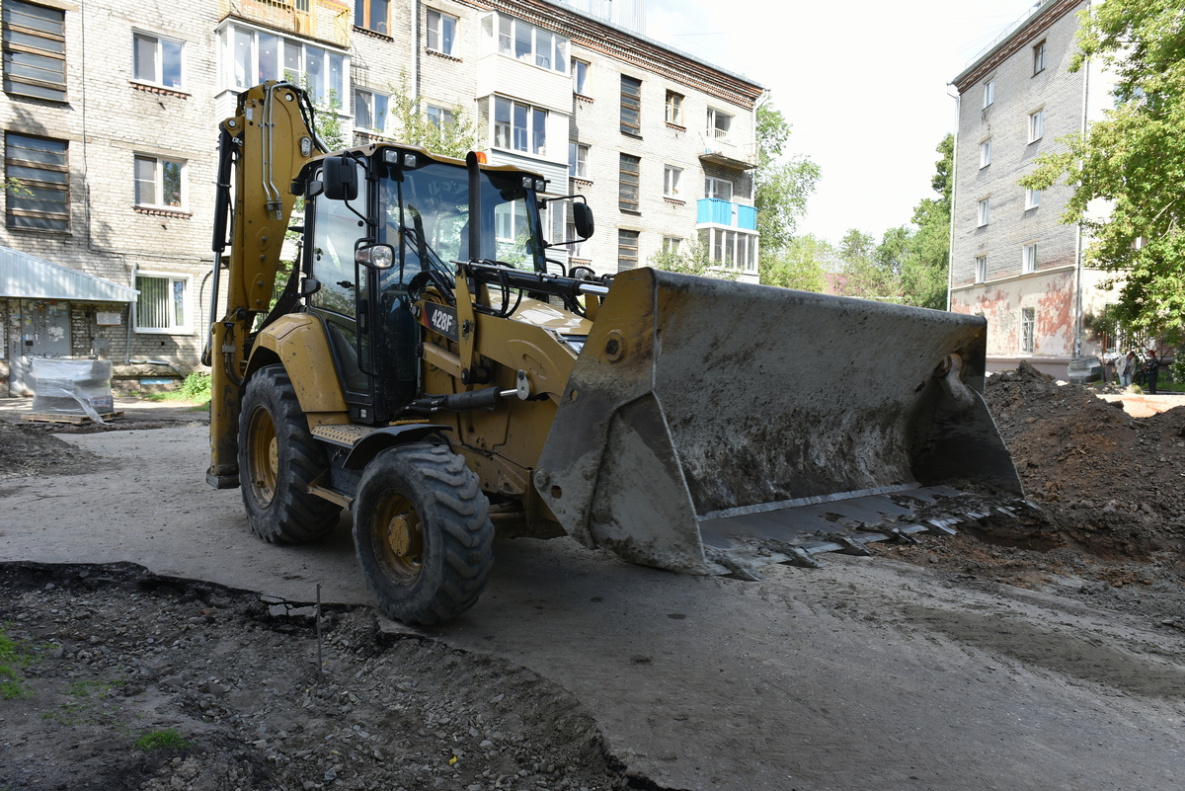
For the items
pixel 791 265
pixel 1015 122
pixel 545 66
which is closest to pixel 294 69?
pixel 545 66

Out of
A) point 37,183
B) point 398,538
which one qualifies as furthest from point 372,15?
point 398,538

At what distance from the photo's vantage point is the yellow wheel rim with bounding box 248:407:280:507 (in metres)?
5.82

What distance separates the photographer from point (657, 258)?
89.6 feet

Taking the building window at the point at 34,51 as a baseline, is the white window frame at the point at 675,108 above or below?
above

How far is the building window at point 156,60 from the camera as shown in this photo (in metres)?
18.3

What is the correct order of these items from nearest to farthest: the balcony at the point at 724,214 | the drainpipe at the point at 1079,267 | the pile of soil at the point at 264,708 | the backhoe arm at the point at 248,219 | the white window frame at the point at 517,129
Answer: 1. the pile of soil at the point at 264,708
2. the backhoe arm at the point at 248,219
3. the white window frame at the point at 517,129
4. the drainpipe at the point at 1079,267
5. the balcony at the point at 724,214

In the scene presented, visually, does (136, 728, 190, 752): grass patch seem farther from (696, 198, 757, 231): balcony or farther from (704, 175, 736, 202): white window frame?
(704, 175, 736, 202): white window frame

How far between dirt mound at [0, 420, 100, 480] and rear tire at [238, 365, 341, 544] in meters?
3.87

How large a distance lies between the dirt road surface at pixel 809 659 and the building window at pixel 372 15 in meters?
18.6

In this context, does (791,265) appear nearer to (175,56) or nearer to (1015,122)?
(1015,122)

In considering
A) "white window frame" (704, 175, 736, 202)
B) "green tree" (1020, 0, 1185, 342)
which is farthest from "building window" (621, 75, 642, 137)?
"green tree" (1020, 0, 1185, 342)

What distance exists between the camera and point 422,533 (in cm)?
394

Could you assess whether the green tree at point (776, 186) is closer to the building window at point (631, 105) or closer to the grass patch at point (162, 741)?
the building window at point (631, 105)

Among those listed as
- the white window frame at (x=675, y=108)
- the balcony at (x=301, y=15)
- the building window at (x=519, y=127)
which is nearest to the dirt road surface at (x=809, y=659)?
the balcony at (x=301, y=15)
